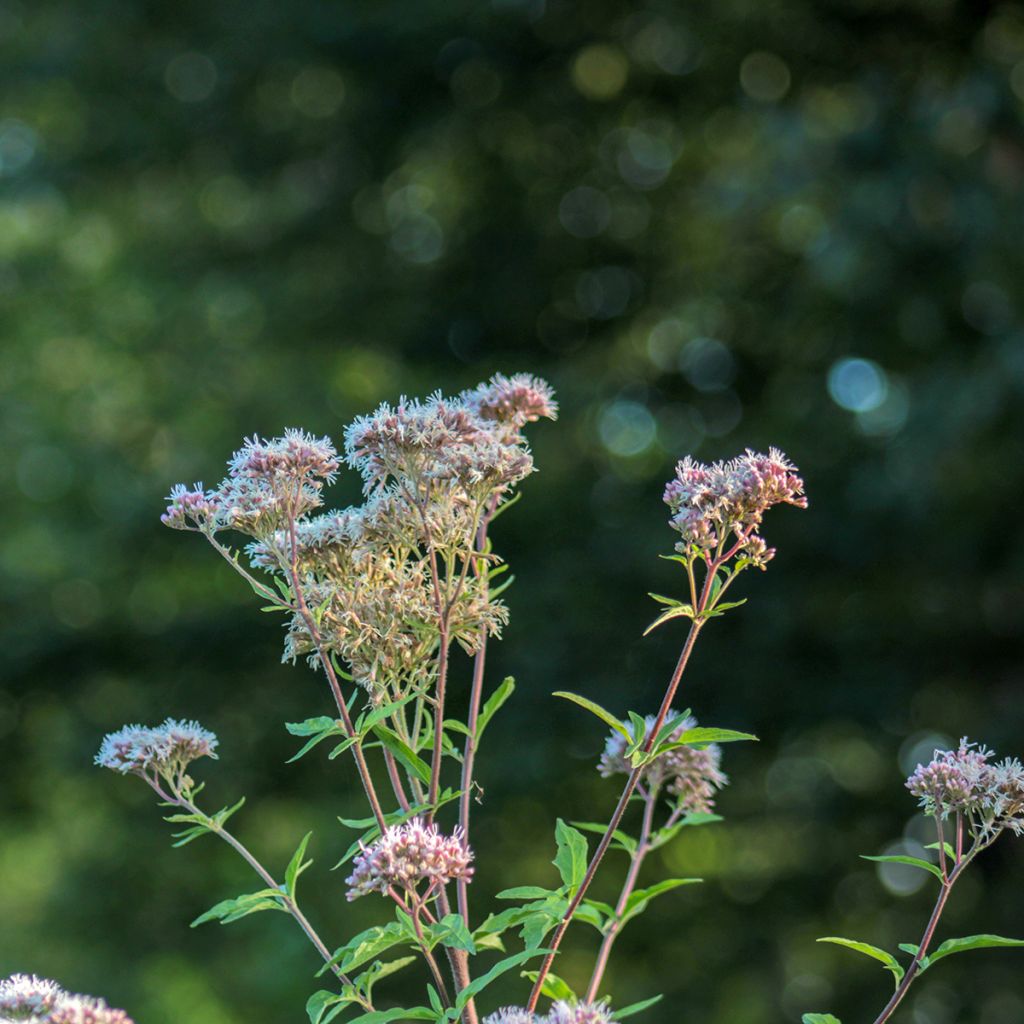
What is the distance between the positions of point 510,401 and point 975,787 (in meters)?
0.55

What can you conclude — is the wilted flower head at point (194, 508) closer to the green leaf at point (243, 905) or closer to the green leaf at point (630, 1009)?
the green leaf at point (243, 905)

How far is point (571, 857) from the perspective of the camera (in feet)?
3.81

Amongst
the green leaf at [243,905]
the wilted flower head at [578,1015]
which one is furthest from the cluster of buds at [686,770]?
the wilted flower head at [578,1015]

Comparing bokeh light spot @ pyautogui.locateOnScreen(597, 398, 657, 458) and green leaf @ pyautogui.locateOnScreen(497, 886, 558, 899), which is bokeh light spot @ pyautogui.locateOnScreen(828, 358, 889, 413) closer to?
bokeh light spot @ pyautogui.locateOnScreen(597, 398, 657, 458)

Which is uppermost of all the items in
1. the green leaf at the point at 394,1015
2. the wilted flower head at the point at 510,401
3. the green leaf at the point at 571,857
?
the wilted flower head at the point at 510,401

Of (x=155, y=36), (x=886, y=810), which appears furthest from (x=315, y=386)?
(x=886, y=810)

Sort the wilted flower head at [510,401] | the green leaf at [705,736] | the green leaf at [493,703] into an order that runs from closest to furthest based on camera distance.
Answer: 1. the green leaf at [705,736]
2. the green leaf at [493,703]
3. the wilted flower head at [510,401]

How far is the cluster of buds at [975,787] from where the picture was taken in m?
1.10

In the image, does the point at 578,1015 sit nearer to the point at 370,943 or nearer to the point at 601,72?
the point at 370,943

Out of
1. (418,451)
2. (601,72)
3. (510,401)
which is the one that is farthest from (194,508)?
(601,72)

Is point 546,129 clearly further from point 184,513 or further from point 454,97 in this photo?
point 184,513

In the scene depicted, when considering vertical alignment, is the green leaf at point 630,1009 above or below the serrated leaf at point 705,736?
below

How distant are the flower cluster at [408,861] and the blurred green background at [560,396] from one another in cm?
464

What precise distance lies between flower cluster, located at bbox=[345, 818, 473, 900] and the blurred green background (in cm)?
464
